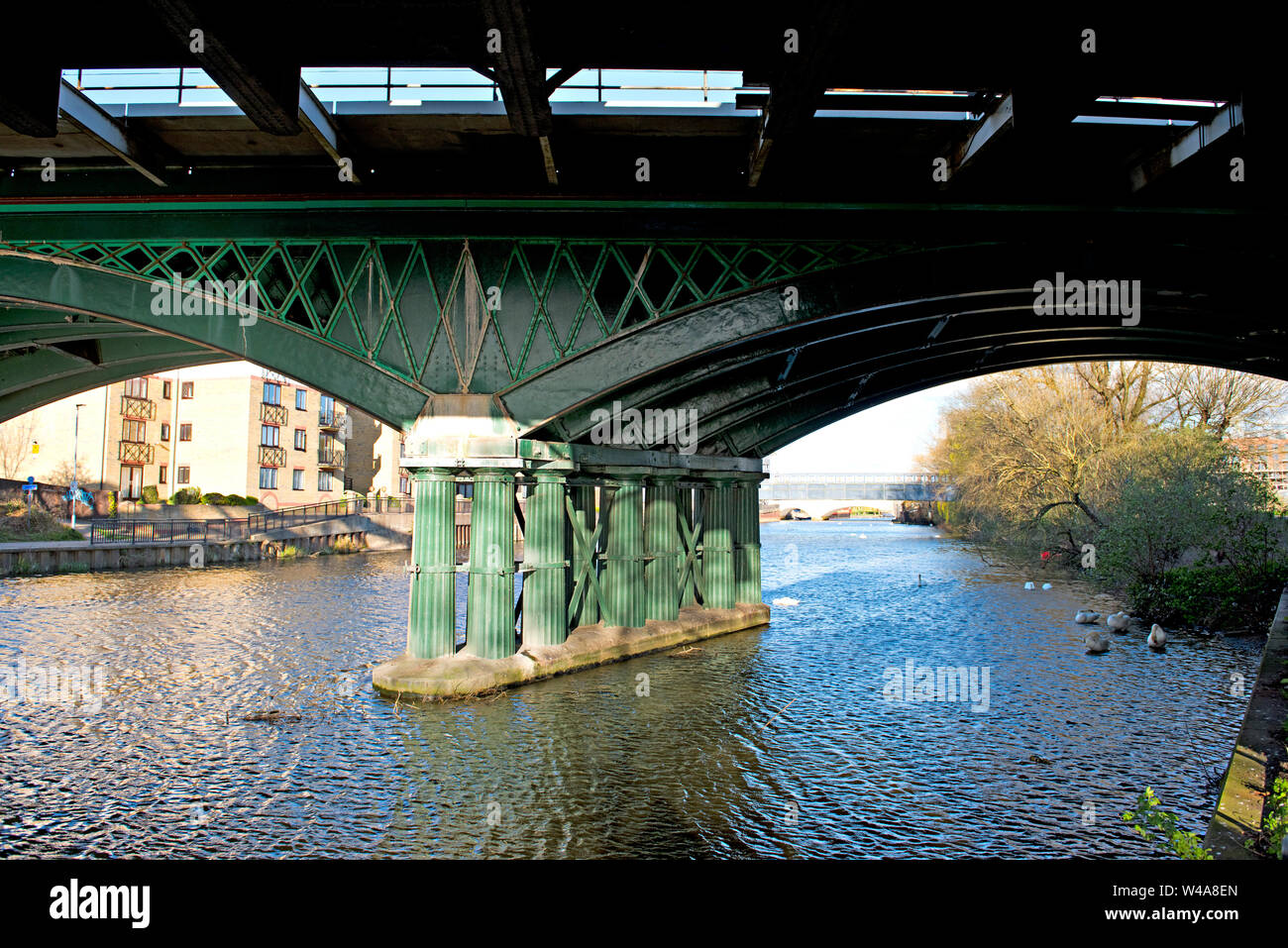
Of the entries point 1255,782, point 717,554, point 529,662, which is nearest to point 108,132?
point 529,662

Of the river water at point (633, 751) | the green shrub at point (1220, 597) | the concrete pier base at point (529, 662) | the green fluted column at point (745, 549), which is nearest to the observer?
the river water at point (633, 751)

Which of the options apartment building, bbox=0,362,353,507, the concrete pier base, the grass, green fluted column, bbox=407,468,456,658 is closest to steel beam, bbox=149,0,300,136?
green fluted column, bbox=407,468,456,658

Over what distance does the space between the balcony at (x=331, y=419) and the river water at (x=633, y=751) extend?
5961cm

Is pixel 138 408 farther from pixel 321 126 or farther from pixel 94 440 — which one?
pixel 321 126

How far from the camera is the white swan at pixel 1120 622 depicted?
22125 millimetres

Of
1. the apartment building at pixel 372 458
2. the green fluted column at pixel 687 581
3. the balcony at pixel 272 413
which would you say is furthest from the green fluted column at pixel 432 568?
the apartment building at pixel 372 458

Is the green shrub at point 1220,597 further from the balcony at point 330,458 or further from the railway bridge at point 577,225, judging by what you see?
the balcony at point 330,458

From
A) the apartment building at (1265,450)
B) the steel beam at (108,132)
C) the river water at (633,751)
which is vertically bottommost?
the river water at (633,751)

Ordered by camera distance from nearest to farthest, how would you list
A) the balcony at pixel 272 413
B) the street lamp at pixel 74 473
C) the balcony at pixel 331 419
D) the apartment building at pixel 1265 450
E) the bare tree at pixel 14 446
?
1. the apartment building at pixel 1265 450
2. the street lamp at pixel 74 473
3. the bare tree at pixel 14 446
4. the balcony at pixel 272 413
5. the balcony at pixel 331 419

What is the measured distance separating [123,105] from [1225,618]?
2558 cm

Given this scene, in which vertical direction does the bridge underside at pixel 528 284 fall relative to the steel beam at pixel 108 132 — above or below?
below

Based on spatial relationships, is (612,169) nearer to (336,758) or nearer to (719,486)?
(336,758)

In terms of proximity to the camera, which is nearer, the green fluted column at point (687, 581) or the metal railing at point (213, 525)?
the green fluted column at point (687, 581)

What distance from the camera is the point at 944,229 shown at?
44.9ft
